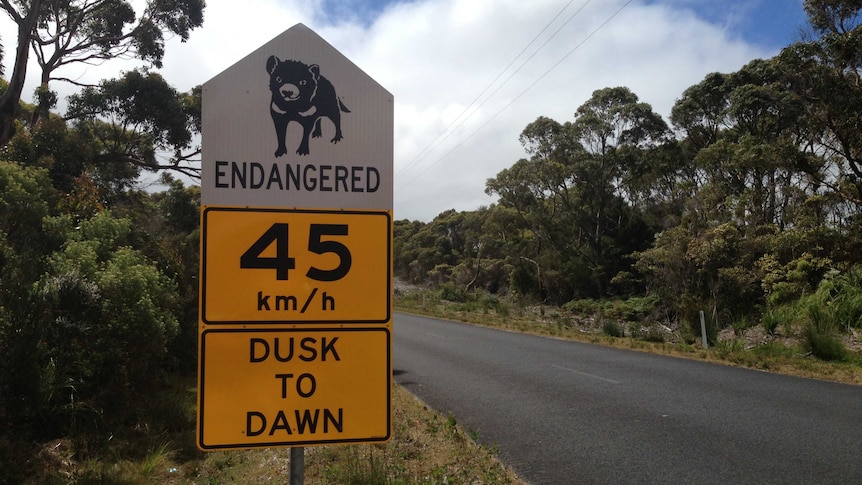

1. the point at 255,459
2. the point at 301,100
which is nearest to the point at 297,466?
the point at 301,100

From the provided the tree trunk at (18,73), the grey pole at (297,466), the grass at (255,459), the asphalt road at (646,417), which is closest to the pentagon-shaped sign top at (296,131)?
the grey pole at (297,466)

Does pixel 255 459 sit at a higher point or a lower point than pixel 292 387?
lower

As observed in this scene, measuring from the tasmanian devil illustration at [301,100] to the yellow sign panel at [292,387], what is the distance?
26.6 inches

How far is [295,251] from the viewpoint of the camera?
2219 mm

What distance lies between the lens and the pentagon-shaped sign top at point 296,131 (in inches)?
87.7

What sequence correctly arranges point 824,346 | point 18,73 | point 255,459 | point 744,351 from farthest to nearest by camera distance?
point 18,73
point 744,351
point 824,346
point 255,459

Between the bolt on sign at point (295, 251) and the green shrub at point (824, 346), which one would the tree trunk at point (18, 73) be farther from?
the green shrub at point (824, 346)

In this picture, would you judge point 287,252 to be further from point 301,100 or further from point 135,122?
point 135,122

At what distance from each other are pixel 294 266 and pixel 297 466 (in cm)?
71

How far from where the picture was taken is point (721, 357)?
1377 cm

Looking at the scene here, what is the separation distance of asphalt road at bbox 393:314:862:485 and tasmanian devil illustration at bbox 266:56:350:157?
4444mm

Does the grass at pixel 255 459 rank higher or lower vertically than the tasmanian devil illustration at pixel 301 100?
lower

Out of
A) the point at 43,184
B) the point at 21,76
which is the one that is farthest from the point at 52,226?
the point at 21,76

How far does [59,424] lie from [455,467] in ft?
13.2
